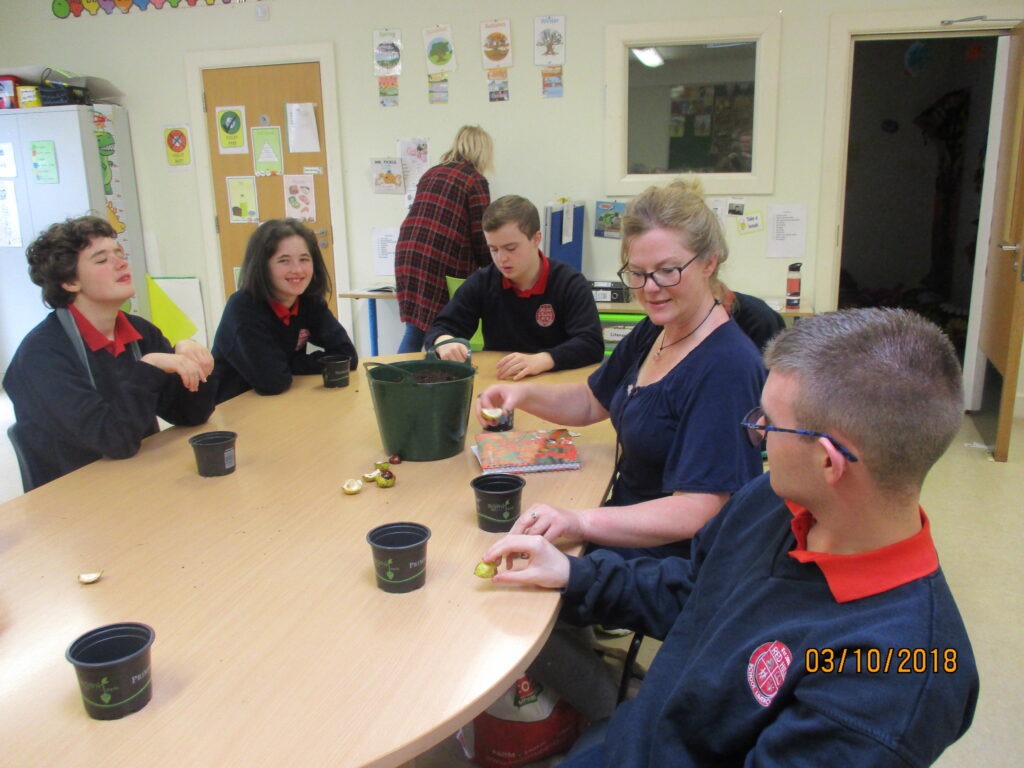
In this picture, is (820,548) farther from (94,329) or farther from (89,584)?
(94,329)

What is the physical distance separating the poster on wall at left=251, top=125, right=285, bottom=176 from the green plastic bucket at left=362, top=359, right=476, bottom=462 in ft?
11.5

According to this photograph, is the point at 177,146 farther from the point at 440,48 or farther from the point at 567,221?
the point at 567,221

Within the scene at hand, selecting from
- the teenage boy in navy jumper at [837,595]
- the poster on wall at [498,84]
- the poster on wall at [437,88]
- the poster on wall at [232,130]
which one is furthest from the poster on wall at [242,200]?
the teenage boy in navy jumper at [837,595]

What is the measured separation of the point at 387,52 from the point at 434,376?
3.38 m

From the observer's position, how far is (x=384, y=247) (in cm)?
481

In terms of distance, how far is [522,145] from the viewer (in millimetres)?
4457

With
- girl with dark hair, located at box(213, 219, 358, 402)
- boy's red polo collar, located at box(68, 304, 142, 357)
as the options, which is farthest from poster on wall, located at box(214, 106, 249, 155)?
boy's red polo collar, located at box(68, 304, 142, 357)

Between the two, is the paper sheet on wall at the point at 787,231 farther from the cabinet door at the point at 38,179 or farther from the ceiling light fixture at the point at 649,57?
the cabinet door at the point at 38,179

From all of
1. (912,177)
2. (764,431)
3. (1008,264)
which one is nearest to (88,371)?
(764,431)

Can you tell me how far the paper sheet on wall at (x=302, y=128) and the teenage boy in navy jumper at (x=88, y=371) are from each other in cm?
291

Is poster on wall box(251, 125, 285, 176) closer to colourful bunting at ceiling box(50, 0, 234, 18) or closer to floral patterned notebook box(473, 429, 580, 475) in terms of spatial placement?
colourful bunting at ceiling box(50, 0, 234, 18)

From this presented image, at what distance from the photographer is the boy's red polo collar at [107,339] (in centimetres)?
187

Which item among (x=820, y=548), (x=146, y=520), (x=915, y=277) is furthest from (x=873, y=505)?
(x=915, y=277)

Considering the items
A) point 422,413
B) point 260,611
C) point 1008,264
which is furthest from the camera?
point 1008,264
